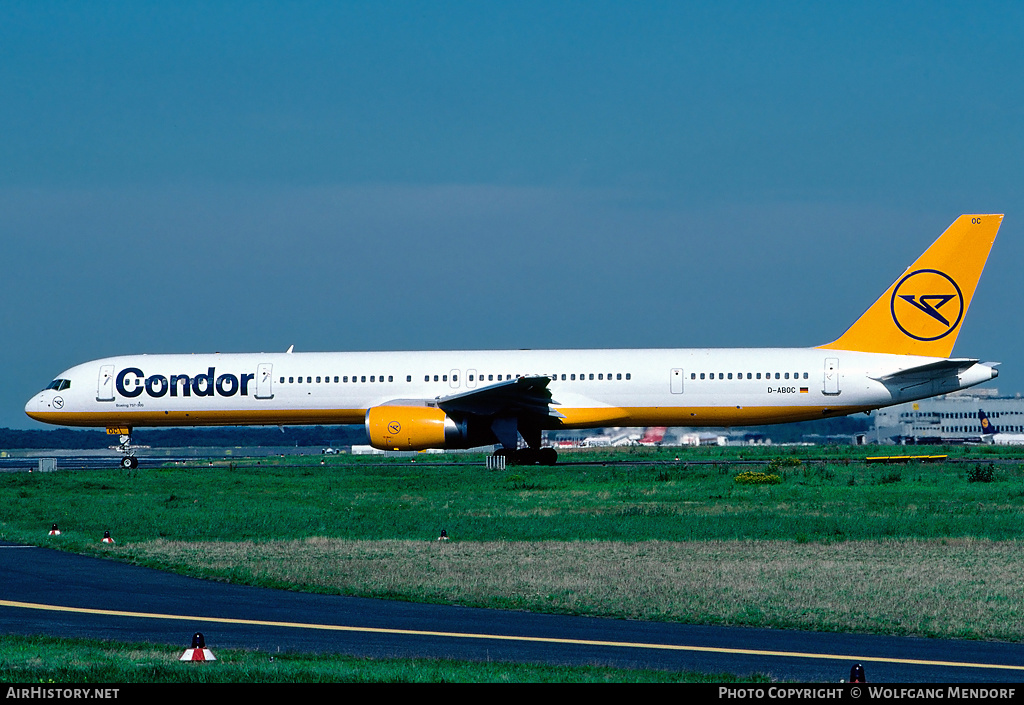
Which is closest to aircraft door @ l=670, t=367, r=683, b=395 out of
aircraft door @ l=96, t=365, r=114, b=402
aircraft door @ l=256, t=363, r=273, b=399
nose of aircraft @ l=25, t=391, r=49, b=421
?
aircraft door @ l=256, t=363, r=273, b=399

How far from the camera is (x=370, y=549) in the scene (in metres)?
18.2

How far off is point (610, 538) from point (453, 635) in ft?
27.3

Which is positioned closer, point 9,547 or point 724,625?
point 724,625

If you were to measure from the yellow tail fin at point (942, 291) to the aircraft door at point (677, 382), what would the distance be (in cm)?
643

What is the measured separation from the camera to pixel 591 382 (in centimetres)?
3716

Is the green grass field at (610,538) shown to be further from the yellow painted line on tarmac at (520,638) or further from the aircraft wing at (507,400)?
the aircraft wing at (507,400)

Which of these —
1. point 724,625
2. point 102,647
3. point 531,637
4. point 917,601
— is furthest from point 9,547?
point 917,601

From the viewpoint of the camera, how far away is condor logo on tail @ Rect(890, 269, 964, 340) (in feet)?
121

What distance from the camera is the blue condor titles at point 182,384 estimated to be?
39.0 m

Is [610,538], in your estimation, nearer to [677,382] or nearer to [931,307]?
[677,382]

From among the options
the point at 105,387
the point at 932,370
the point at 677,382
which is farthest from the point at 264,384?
the point at 932,370
